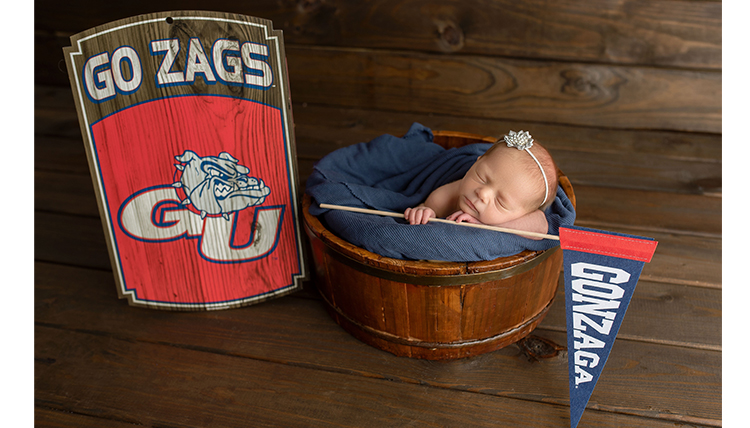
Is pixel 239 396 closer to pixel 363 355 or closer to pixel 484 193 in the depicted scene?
pixel 363 355

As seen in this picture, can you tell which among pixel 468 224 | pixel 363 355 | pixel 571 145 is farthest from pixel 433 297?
pixel 571 145

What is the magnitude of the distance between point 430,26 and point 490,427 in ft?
6.42

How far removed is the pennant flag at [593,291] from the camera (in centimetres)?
120

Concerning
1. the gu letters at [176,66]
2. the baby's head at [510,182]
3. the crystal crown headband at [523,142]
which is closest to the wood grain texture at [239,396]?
the baby's head at [510,182]

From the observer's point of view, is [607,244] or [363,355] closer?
[607,244]

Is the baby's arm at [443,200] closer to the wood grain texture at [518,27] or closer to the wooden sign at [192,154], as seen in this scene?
the wooden sign at [192,154]

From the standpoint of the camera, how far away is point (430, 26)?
268 cm

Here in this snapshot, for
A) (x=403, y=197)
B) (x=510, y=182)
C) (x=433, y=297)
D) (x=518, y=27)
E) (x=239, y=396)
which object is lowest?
(x=239, y=396)

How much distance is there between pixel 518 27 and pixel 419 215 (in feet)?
4.98

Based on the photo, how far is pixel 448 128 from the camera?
2.76m

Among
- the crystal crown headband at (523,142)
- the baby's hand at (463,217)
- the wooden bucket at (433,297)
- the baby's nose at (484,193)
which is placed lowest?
the wooden bucket at (433,297)

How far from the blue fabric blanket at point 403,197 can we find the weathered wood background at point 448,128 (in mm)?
372

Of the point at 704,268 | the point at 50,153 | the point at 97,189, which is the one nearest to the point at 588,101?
the point at 704,268

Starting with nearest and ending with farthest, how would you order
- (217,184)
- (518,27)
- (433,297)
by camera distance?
(433,297)
(217,184)
(518,27)
